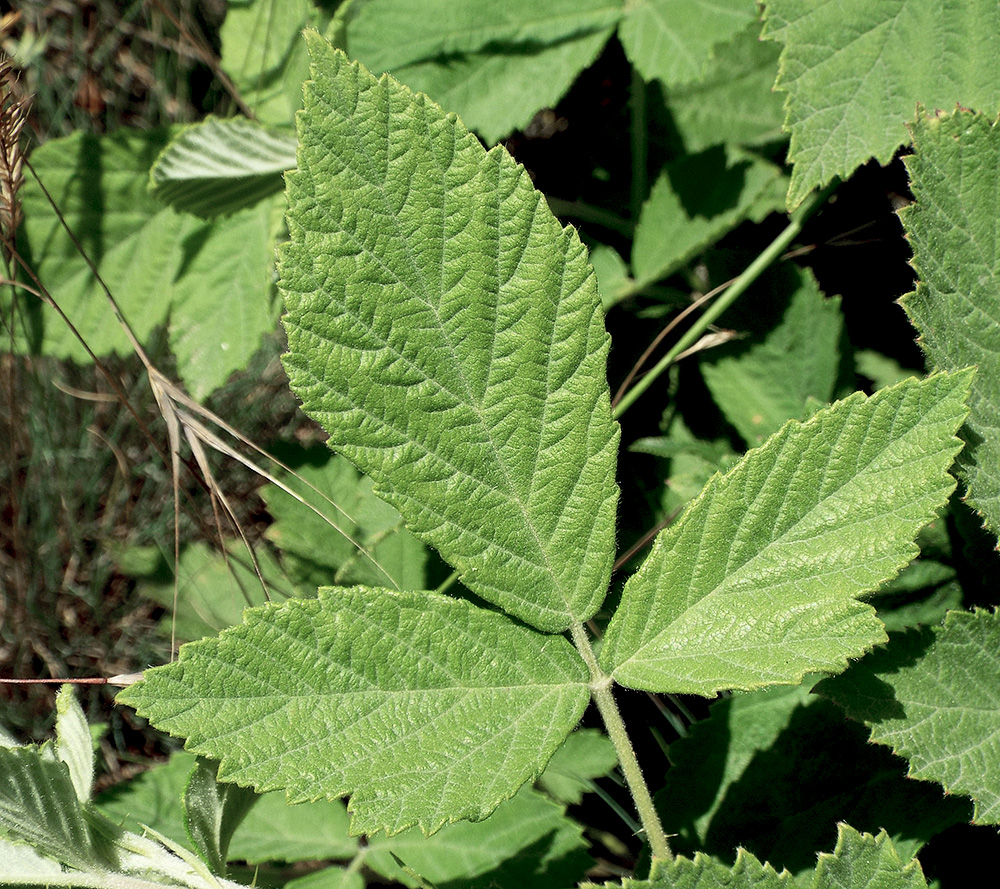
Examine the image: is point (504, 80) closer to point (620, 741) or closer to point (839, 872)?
point (620, 741)

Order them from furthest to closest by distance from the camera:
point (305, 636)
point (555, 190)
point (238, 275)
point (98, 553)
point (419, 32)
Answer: point (98, 553) → point (555, 190) → point (238, 275) → point (419, 32) → point (305, 636)

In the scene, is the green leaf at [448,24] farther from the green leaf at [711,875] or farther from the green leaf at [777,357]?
the green leaf at [711,875]

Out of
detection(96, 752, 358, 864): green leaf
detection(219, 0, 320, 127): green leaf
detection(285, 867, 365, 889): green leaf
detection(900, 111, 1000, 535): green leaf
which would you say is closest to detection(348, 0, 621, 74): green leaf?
detection(219, 0, 320, 127): green leaf

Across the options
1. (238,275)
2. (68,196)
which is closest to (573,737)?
(238,275)

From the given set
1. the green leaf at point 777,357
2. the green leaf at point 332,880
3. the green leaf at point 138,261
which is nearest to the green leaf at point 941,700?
the green leaf at point 777,357

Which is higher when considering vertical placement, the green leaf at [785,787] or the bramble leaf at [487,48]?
the bramble leaf at [487,48]

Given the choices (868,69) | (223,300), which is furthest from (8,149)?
(868,69)

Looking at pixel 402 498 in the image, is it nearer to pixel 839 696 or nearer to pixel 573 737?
pixel 839 696
